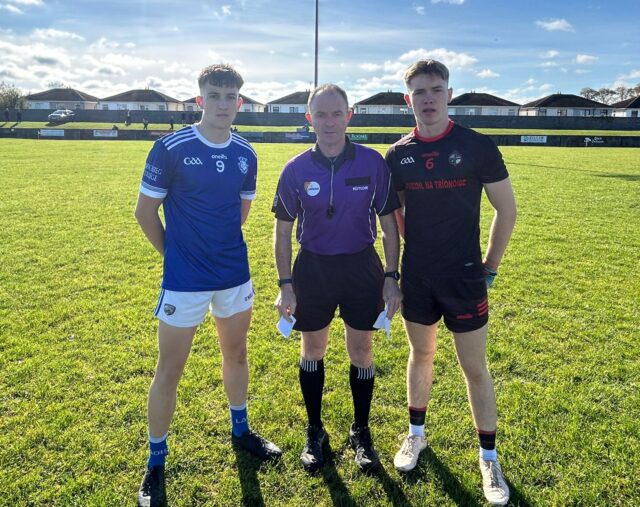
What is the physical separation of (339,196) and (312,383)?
1.34 meters

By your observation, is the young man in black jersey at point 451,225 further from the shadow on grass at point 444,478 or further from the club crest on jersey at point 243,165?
the club crest on jersey at point 243,165

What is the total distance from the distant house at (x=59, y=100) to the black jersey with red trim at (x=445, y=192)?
9078 centimetres

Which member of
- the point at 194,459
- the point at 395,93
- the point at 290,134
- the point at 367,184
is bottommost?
the point at 194,459

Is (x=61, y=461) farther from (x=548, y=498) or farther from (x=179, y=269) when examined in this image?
(x=548, y=498)

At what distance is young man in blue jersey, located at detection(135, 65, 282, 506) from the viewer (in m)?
2.72

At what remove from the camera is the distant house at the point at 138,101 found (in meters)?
79.8

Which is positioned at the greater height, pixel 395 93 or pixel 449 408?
pixel 395 93

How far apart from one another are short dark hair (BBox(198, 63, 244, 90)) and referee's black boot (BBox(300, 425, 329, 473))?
2.41 meters

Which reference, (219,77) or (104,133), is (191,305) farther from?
(104,133)

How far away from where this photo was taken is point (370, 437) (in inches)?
128

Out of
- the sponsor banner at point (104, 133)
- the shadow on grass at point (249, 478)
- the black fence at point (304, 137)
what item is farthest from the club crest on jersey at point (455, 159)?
the sponsor banner at point (104, 133)

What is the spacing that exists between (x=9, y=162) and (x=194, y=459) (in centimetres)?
2140

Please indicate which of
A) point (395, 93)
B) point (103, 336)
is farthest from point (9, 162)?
point (395, 93)

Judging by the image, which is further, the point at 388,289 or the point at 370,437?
the point at 370,437
